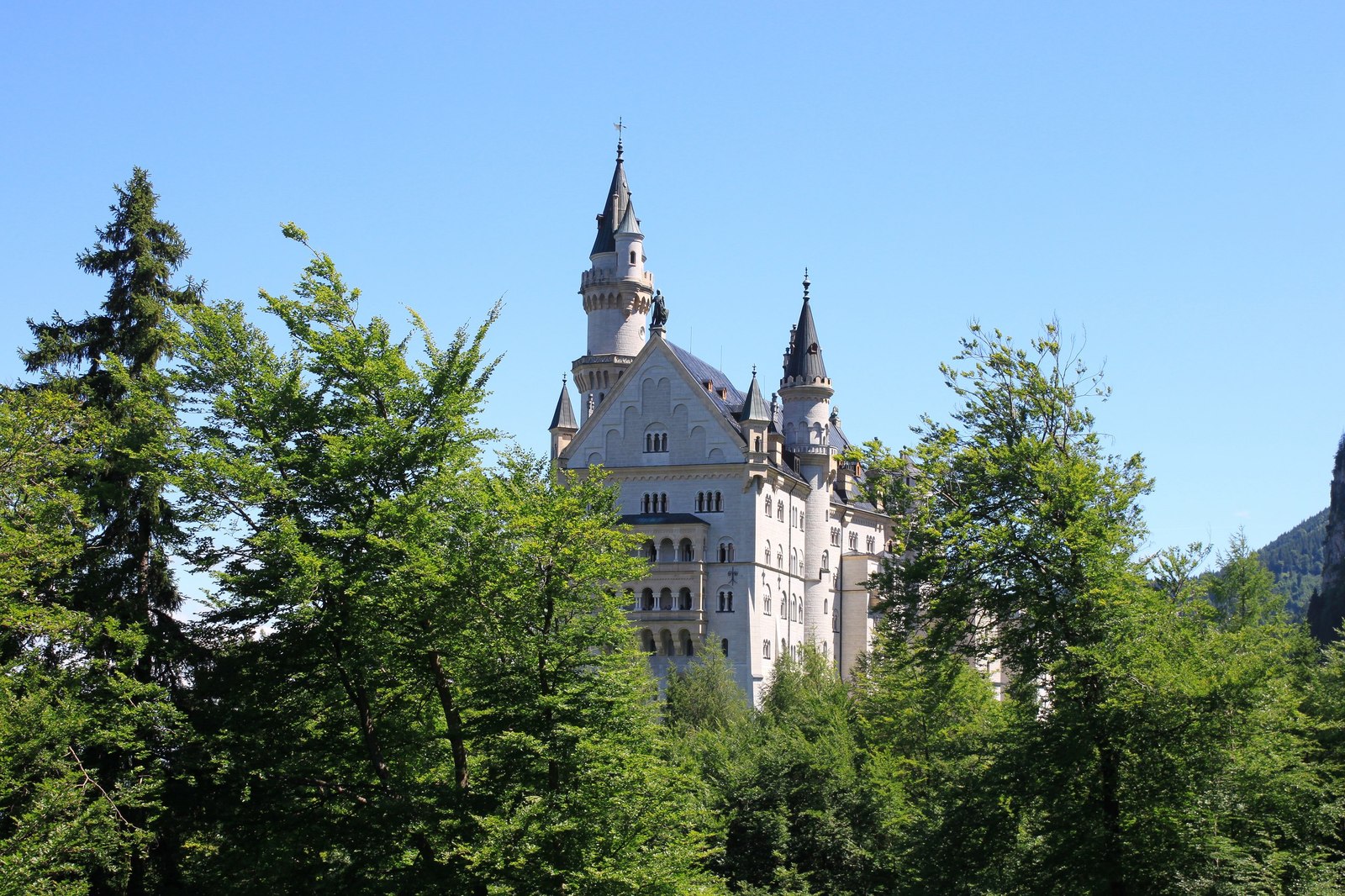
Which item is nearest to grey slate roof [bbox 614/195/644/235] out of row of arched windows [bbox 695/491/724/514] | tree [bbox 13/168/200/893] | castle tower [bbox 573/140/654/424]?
castle tower [bbox 573/140/654/424]

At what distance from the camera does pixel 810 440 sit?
109375 millimetres

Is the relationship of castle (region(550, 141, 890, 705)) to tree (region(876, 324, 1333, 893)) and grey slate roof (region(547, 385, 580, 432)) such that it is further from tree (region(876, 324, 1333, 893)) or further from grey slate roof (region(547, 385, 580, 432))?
tree (region(876, 324, 1333, 893))

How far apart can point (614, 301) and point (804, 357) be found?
48.3 ft

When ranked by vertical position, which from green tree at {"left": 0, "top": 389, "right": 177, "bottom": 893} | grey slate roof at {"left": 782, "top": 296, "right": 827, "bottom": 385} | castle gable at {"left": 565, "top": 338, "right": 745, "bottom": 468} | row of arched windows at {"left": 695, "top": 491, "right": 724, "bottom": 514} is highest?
grey slate roof at {"left": 782, "top": 296, "right": 827, "bottom": 385}

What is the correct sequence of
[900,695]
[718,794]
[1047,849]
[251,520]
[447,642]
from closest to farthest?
[447,642] < [251,520] < [1047,849] < [718,794] < [900,695]

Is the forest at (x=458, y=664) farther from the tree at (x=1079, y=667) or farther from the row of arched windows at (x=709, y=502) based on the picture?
the row of arched windows at (x=709, y=502)

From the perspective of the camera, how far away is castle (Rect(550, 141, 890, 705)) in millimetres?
100375

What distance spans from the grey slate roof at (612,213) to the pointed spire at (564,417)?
→ 1122 cm

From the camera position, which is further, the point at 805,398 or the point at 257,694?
the point at 805,398

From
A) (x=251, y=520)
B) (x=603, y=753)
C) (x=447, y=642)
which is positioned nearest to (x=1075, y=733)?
(x=603, y=753)

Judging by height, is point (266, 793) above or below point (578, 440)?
below

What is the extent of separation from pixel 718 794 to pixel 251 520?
23.2m

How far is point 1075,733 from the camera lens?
97.6 ft

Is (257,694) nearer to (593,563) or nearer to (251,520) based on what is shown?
(251,520)
